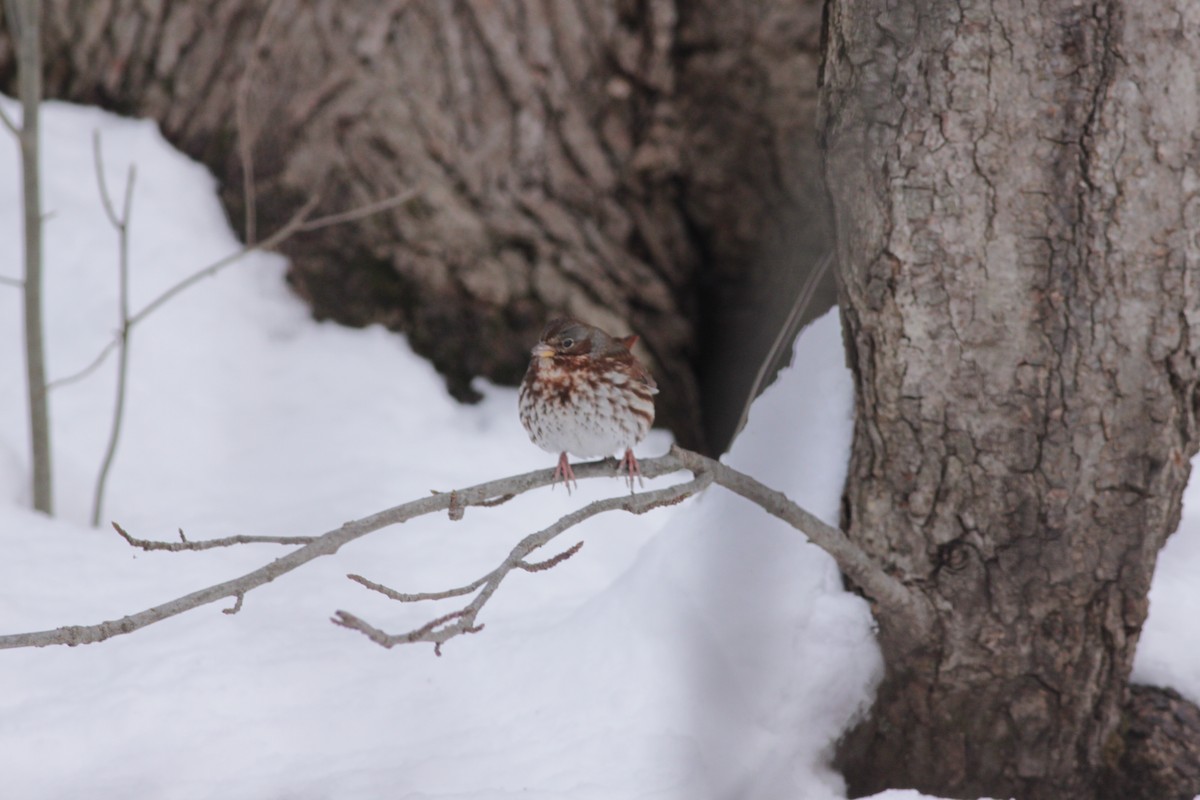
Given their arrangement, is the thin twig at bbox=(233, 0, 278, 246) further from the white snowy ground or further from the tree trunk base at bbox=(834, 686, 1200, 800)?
the tree trunk base at bbox=(834, 686, 1200, 800)

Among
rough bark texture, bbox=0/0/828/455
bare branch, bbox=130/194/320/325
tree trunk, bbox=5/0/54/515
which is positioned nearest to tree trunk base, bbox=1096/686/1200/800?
rough bark texture, bbox=0/0/828/455

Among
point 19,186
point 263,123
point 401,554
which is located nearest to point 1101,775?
point 401,554

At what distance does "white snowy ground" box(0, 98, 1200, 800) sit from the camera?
3.03m

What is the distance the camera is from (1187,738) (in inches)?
122

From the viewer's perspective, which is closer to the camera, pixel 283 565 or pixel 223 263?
pixel 283 565

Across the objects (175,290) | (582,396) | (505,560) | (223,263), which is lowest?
(505,560)

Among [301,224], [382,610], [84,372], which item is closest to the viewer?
[382,610]

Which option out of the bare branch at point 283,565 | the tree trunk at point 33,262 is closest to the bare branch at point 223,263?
the tree trunk at point 33,262

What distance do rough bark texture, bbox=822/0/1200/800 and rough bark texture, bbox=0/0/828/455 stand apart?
Answer: 2049 mm

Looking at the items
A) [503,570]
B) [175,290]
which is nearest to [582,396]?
[503,570]

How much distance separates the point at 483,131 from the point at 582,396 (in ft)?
6.83

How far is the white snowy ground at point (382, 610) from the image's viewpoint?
303 cm

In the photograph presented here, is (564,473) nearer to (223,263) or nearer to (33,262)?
(223,263)

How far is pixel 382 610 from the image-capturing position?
12.2 ft
